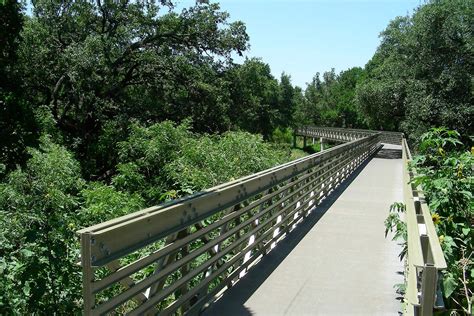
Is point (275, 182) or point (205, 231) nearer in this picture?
point (205, 231)

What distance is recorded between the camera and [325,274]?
18.8ft

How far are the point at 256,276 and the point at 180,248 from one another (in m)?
1.99

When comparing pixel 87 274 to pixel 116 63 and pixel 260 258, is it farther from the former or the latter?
pixel 116 63

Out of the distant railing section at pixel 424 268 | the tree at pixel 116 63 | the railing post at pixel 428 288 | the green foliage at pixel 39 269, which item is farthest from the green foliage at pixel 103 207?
the tree at pixel 116 63

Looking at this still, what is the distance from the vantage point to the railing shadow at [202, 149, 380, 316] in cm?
455

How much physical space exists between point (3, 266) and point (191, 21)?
18798mm

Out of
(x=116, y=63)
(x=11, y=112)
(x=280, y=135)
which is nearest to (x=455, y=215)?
(x=11, y=112)

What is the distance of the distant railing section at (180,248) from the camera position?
9.52 ft

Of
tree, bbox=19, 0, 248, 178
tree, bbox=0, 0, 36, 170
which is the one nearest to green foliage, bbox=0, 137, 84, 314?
tree, bbox=0, 0, 36, 170

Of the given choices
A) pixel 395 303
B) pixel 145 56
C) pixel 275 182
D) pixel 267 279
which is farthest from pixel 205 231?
pixel 145 56

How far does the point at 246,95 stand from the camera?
82.2 ft

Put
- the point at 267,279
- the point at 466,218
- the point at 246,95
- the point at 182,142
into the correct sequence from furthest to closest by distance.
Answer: the point at 246,95 → the point at 182,142 → the point at 267,279 → the point at 466,218

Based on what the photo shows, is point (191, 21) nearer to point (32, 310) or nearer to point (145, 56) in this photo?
point (145, 56)

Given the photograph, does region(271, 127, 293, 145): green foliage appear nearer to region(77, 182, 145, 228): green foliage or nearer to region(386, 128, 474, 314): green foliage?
region(77, 182, 145, 228): green foliage
